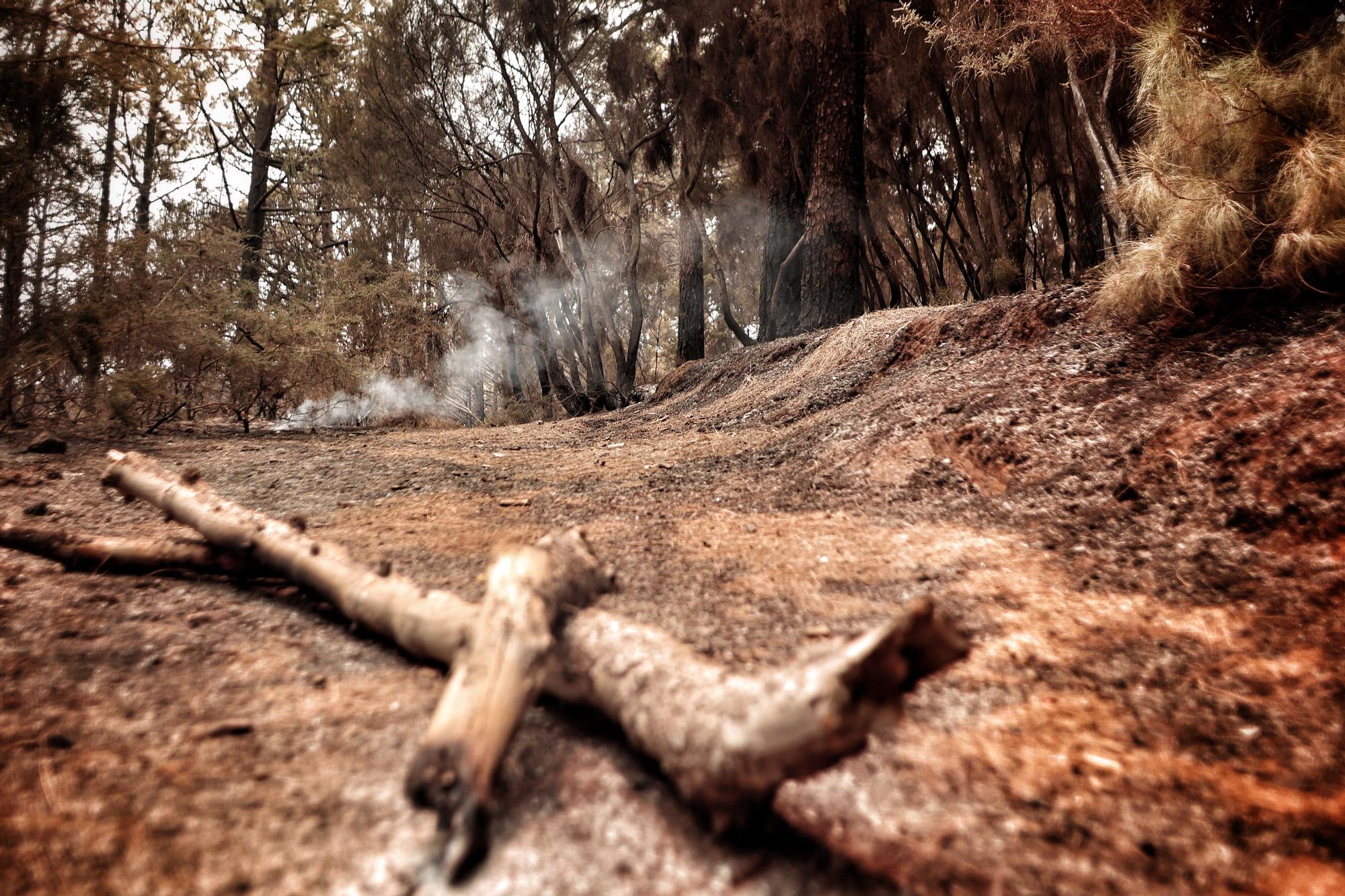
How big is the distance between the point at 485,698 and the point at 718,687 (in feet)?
1.18

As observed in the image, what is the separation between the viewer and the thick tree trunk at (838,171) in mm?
6727

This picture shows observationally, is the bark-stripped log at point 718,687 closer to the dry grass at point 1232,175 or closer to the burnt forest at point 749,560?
the burnt forest at point 749,560

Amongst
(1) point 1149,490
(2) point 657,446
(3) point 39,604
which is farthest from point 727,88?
(3) point 39,604

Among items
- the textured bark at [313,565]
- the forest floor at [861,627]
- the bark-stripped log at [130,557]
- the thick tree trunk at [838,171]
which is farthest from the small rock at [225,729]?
the thick tree trunk at [838,171]

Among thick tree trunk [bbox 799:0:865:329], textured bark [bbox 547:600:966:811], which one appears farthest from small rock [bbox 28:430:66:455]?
thick tree trunk [bbox 799:0:865:329]

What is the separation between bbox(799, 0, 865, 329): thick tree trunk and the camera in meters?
6.73

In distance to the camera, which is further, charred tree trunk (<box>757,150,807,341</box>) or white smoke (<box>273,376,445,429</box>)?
charred tree trunk (<box>757,150,807,341</box>)

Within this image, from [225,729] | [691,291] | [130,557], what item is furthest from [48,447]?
[691,291]

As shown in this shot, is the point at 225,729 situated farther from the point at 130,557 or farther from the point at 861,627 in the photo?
the point at 861,627

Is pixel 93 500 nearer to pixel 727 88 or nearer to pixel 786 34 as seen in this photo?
pixel 786 34

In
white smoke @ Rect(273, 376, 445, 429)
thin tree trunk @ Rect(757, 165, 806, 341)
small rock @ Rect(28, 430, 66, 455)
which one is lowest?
small rock @ Rect(28, 430, 66, 455)

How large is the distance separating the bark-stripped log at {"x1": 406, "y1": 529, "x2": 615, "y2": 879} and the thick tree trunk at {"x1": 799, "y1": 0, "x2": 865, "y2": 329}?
6113 millimetres

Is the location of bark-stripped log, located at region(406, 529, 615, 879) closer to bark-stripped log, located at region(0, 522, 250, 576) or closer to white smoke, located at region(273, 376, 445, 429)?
bark-stripped log, located at region(0, 522, 250, 576)

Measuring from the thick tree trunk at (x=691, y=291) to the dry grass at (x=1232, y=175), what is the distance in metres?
6.94
